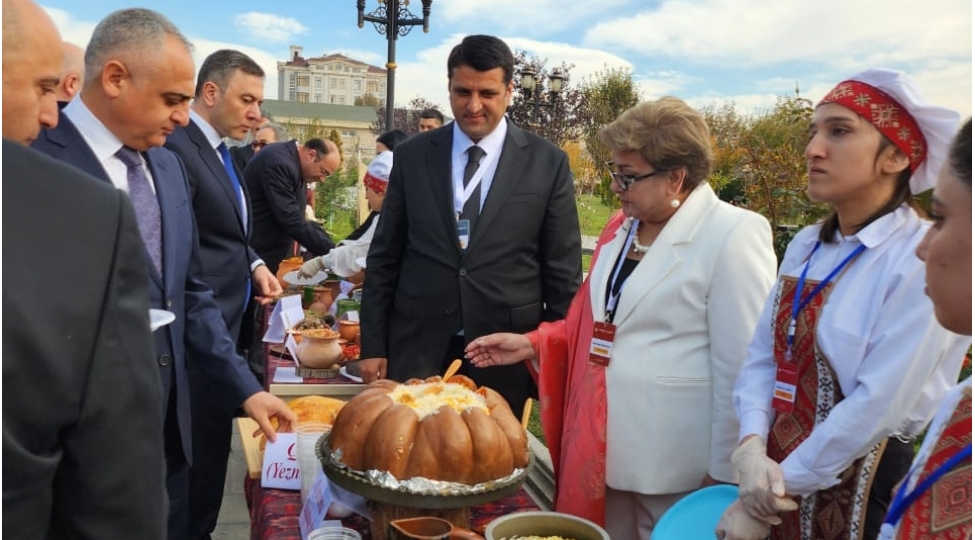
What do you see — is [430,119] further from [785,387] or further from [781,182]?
[785,387]

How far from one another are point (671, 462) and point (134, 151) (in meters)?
1.97

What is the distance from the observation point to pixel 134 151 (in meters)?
2.48

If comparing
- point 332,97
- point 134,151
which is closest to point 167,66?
point 134,151

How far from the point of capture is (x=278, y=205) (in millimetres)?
6094

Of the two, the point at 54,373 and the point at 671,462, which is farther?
the point at 671,462

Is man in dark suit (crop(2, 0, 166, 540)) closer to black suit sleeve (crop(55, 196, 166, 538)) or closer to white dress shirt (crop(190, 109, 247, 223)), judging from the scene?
black suit sleeve (crop(55, 196, 166, 538))

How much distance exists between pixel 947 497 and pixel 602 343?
137 centimetres

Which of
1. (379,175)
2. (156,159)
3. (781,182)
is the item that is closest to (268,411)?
(156,159)

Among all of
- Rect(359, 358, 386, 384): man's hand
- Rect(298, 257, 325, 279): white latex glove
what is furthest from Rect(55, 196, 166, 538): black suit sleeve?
Rect(298, 257, 325, 279): white latex glove

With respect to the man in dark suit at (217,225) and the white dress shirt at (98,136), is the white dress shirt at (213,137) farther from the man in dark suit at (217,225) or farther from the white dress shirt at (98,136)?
the white dress shirt at (98,136)

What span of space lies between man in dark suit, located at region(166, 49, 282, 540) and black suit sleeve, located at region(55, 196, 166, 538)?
2255 millimetres

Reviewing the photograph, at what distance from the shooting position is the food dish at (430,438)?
1.69 m

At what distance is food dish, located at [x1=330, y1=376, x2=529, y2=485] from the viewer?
1693 millimetres

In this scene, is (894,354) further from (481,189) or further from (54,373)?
(481,189)
